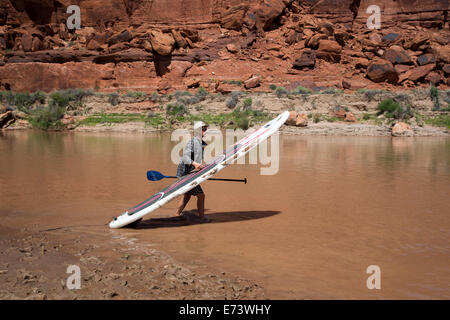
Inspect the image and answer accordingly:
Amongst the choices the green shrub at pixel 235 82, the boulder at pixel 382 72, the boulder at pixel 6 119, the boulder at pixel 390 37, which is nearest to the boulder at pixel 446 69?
the boulder at pixel 382 72

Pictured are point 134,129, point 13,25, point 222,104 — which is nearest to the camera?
point 134,129

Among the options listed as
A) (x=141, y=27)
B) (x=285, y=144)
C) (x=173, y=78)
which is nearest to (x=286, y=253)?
(x=285, y=144)

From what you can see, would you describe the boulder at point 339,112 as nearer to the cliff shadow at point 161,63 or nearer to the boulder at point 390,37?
the cliff shadow at point 161,63

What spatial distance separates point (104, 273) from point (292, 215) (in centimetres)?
311

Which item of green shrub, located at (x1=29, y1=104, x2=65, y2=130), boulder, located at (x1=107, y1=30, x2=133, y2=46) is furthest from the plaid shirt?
boulder, located at (x1=107, y1=30, x2=133, y2=46)

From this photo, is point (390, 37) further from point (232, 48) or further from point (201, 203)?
point (201, 203)

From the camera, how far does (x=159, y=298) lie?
123 inches

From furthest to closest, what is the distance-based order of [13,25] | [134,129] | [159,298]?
[13,25] → [134,129] → [159,298]

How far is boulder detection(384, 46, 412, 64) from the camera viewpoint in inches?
1259

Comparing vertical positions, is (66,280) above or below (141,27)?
below

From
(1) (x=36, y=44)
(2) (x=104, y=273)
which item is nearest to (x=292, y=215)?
(2) (x=104, y=273)

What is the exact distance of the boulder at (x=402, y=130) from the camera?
62.3 ft
